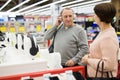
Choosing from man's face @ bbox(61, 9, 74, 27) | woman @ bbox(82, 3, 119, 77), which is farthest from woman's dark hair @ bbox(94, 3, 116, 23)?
man's face @ bbox(61, 9, 74, 27)

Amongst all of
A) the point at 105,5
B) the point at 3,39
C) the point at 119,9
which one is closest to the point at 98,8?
the point at 105,5

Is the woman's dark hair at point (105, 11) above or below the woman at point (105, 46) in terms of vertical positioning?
above

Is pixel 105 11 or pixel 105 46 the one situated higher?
pixel 105 11

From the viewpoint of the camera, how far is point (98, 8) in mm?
1934

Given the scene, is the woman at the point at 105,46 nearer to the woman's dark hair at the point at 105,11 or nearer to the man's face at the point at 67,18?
the woman's dark hair at the point at 105,11

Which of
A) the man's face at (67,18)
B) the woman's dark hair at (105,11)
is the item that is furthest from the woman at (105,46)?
the man's face at (67,18)

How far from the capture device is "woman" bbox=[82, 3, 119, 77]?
6.03 ft

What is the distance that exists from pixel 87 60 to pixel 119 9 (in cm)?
1568

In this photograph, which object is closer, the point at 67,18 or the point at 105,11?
the point at 105,11

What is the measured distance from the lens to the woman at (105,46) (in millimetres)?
1837

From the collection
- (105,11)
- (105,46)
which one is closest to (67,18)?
(105,11)

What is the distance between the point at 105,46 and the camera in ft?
6.08

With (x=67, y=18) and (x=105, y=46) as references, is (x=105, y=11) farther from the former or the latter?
(x=67, y=18)

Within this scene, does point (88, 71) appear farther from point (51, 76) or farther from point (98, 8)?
point (98, 8)
